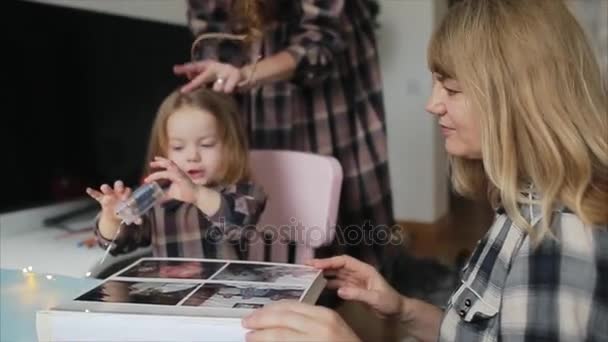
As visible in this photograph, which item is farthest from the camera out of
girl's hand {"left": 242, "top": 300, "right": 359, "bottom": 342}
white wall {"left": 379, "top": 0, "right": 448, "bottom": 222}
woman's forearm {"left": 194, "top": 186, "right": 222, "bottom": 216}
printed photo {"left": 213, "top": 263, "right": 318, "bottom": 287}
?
white wall {"left": 379, "top": 0, "right": 448, "bottom": 222}

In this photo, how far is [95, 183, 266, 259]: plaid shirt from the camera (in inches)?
27.7

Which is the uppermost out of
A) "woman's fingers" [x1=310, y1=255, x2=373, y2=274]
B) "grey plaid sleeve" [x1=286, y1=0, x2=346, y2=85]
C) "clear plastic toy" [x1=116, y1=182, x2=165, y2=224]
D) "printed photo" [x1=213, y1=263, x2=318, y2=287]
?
"grey plaid sleeve" [x1=286, y1=0, x2=346, y2=85]

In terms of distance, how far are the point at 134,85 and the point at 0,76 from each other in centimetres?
20

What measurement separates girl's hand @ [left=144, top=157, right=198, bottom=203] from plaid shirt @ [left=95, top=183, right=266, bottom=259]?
28 millimetres

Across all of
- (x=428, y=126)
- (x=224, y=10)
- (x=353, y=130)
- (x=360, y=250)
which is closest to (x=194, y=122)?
(x=224, y=10)

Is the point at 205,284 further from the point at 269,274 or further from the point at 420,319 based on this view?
the point at 420,319

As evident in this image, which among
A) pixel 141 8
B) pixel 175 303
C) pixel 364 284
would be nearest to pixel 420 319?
pixel 364 284

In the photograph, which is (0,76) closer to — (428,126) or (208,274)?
(208,274)

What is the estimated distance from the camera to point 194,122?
72 centimetres

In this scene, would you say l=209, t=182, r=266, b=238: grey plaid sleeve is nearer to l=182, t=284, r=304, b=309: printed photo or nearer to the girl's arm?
the girl's arm

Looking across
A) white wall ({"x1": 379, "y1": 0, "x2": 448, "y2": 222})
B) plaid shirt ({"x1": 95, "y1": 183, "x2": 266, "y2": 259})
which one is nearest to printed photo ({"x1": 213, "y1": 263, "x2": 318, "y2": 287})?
plaid shirt ({"x1": 95, "y1": 183, "x2": 266, "y2": 259})

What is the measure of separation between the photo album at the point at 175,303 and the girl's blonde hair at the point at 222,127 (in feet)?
0.60

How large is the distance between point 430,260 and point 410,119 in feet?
0.96

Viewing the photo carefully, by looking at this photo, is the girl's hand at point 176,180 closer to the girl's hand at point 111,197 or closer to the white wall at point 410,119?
the girl's hand at point 111,197
